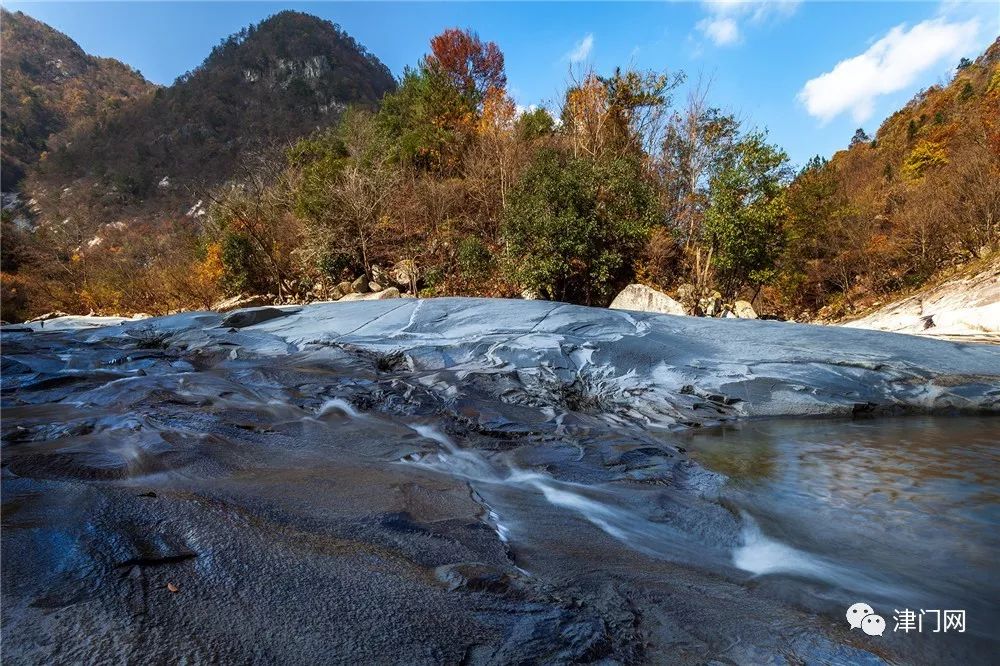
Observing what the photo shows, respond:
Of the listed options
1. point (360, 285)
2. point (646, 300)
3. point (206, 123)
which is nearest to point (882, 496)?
point (646, 300)

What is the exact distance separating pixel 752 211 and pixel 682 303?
2.53 m

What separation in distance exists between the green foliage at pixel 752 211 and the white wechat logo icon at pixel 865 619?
10.1 metres

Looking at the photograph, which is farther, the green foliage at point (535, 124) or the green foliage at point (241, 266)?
the green foliage at point (535, 124)

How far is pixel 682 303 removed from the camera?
1166 centimetres

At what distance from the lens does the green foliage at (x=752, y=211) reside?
10.4 m

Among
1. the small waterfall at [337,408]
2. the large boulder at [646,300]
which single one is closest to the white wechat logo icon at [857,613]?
the small waterfall at [337,408]

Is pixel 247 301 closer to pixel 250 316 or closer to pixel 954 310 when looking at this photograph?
pixel 250 316

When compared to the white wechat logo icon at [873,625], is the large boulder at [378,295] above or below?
above

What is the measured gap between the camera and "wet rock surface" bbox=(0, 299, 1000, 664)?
4.42 feet

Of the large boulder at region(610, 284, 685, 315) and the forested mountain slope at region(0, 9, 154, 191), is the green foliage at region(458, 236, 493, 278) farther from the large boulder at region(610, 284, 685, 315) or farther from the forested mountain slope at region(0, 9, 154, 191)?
the forested mountain slope at region(0, 9, 154, 191)

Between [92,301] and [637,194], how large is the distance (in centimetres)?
1976

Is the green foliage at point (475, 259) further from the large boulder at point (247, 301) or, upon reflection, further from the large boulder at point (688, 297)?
the large boulder at point (247, 301)

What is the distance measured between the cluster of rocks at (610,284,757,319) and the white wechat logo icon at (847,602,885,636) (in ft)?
30.7

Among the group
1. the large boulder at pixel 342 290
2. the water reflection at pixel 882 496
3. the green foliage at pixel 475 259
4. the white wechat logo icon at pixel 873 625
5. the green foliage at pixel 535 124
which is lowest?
the white wechat logo icon at pixel 873 625
